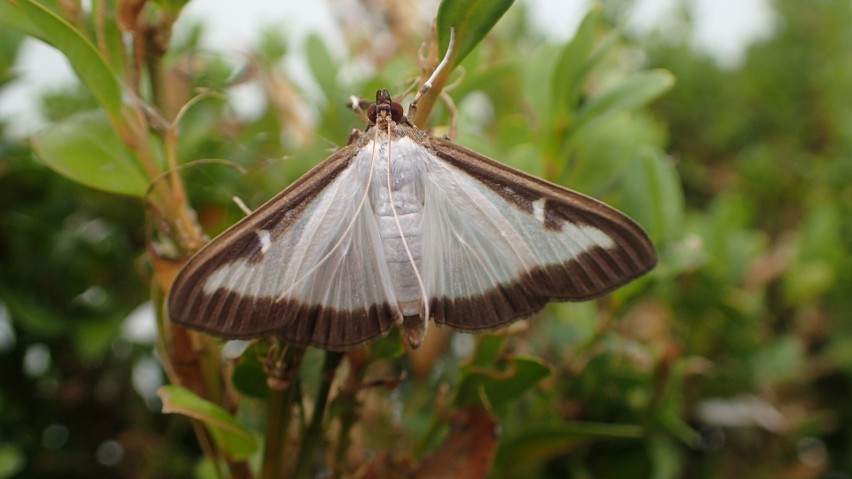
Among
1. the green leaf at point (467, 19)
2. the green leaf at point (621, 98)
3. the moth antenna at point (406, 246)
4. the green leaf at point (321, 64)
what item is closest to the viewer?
the green leaf at point (467, 19)

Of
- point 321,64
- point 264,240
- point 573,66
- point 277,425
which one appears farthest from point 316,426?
point 321,64

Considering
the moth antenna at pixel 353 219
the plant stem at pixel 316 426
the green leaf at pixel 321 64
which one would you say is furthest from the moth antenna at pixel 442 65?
the green leaf at pixel 321 64

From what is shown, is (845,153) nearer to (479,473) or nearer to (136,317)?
(479,473)

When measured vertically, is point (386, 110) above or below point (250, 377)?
above

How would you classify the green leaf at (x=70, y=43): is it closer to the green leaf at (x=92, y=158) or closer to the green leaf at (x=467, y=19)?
the green leaf at (x=92, y=158)

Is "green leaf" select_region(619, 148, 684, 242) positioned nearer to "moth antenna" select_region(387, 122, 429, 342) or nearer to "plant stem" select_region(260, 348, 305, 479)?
"moth antenna" select_region(387, 122, 429, 342)

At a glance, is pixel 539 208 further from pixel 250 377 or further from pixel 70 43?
pixel 70 43
